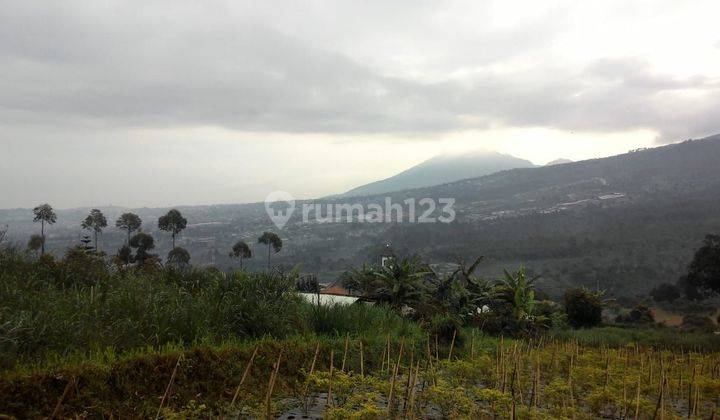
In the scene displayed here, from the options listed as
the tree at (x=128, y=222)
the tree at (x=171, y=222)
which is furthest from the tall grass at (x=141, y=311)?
the tree at (x=128, y=222)

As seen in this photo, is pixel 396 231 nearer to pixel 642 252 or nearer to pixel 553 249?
pixel 553 249

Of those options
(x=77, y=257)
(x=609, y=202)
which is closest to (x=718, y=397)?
(x=77, y=257)

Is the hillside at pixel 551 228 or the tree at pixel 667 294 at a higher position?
the hillside at pixel 551 228

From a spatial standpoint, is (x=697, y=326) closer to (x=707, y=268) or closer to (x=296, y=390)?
(x=707, y=268)

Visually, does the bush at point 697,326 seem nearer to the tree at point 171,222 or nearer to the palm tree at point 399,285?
the palm tree at point 399,285

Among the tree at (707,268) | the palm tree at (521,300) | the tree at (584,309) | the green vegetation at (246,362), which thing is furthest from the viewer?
the tree at (707,268)

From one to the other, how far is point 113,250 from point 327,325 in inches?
2793

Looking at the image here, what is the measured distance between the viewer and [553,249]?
81.2 metres

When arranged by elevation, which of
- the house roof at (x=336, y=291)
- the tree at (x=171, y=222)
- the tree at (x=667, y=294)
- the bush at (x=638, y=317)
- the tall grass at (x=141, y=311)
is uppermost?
the tree at (x=171, y=222)

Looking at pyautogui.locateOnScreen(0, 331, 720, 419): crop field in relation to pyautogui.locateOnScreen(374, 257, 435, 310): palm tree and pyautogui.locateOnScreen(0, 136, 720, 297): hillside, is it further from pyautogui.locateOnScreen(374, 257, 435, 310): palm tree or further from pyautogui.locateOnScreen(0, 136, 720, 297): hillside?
pyautogui.locateOnScreen(0, 136, 720, 297): hillside

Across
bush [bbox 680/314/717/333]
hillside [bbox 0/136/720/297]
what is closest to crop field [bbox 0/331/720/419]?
bush [bbox 680/314/717/333]

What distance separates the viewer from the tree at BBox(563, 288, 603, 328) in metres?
35.0

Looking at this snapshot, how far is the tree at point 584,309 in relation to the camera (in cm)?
3497

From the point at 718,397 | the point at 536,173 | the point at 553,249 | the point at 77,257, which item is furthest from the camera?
the point at 536,173
